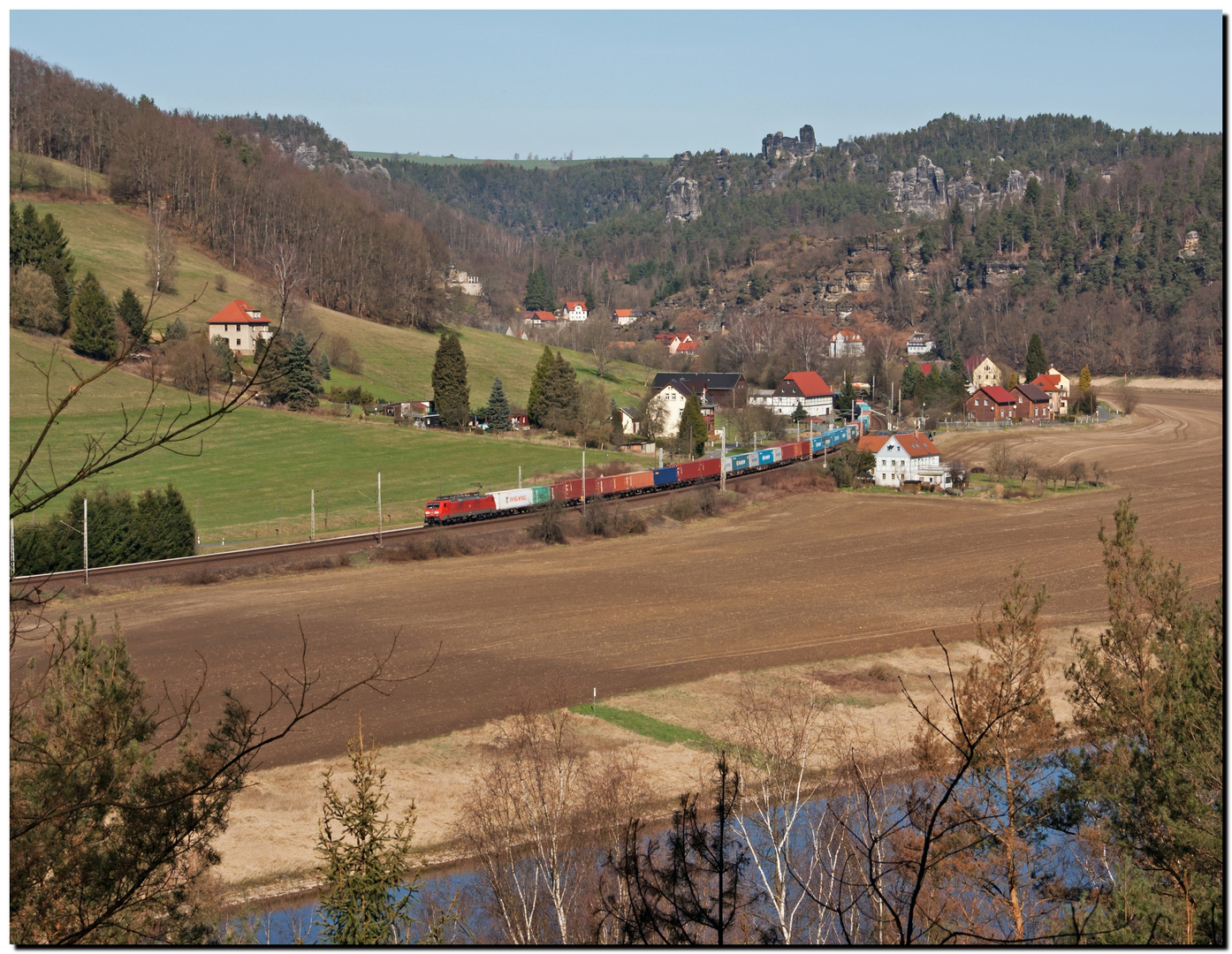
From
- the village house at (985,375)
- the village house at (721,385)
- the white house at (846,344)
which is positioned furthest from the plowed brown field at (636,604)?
the white house at (846,344)

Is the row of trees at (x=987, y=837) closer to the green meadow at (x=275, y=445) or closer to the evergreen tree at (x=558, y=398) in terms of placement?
the green meadow at (x=275, y=445)

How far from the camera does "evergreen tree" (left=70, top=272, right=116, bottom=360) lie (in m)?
77.1

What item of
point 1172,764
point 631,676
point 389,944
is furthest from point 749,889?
point 631,676

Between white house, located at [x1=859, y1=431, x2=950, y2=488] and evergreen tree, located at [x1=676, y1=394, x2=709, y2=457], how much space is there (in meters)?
12.8

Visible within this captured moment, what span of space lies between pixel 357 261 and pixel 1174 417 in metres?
84.4

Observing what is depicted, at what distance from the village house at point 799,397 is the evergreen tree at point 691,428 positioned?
26092 mm

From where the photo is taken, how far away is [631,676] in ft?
111

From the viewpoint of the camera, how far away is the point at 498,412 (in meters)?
83.6

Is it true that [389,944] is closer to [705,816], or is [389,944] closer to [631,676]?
[705,816]

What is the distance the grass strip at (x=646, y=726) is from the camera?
92.1 feet

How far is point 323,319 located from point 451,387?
27009 mm

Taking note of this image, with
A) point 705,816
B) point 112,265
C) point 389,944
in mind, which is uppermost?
point 112,265

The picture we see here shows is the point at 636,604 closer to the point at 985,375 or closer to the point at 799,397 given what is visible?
the point at 799,397

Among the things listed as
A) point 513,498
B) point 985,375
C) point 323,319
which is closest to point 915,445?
point 513,498
